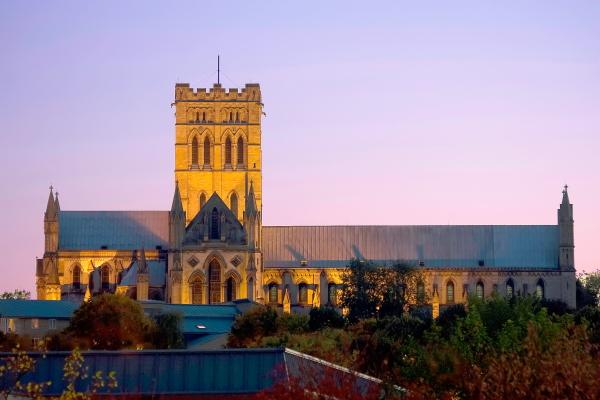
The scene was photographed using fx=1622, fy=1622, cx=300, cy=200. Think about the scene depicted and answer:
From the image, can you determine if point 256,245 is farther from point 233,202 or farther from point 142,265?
point 142,265

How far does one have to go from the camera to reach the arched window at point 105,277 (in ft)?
481

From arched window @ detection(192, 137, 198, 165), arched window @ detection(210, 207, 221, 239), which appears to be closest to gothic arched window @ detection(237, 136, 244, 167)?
arched window @ detection(192, 137, 198, 165)

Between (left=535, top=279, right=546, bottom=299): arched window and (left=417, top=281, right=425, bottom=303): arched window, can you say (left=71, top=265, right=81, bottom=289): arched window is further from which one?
(left=535, top=279, right=546, bottom=299): arched window

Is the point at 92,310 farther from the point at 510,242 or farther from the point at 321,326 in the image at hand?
the point at 510,242

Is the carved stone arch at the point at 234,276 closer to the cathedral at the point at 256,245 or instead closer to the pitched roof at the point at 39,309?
the cathedral at the point at 256,245

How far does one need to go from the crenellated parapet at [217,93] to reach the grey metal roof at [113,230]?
1129 centimetres

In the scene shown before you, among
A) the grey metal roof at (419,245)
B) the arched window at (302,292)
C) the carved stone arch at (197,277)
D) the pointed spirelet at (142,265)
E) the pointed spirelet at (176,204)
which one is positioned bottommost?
the arched window at (302,292)

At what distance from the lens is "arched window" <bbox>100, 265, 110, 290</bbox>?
147m

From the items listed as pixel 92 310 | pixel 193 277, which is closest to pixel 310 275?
pixel 193 277

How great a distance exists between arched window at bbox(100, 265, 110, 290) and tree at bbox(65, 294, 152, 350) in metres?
30.9

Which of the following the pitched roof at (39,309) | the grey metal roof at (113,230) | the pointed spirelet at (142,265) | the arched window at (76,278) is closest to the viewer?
the pitched roof at (39,309)

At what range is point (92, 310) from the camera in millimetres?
111125

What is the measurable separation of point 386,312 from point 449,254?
15.7 metres

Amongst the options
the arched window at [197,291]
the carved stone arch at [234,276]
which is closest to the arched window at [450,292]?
the carved stone arch at [234,276]
